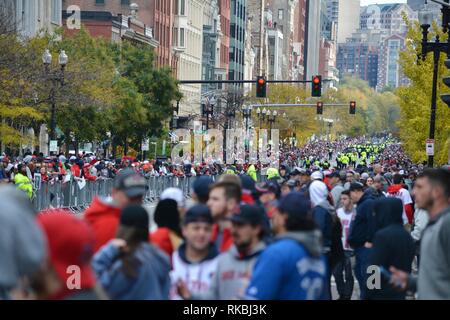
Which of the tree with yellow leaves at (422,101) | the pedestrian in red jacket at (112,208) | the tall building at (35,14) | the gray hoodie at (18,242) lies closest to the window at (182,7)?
the tall building at (35,14)

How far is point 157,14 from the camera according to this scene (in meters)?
104

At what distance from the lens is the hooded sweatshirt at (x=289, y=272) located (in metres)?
8.12

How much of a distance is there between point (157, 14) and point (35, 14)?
1409 inches

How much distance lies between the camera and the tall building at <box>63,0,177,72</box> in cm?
9894

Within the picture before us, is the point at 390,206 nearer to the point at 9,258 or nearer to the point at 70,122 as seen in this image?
the point at 9,258

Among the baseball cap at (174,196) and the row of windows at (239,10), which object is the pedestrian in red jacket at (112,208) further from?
the row of windows at (239,10)

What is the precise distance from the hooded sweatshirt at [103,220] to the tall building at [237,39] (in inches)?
5352

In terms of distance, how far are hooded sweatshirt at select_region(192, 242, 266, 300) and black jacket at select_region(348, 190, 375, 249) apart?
23.9 feet

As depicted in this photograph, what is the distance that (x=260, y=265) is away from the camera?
821 cm

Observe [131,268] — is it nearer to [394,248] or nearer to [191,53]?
[394,248]

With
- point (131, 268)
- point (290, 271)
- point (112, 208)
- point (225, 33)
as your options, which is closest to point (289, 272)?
point (290, 271)

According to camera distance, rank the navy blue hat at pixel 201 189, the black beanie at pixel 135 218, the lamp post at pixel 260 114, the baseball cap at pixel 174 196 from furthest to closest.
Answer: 1. the lamp post at pixel 260 114
2. the navy blue hat at pixel 201 189
3. the baseball cap at pixel 174 196
4. the black beanie at pixel 135 218

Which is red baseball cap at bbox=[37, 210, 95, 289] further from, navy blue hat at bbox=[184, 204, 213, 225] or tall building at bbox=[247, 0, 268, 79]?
tall building at bbox=[247, 0, 268, 79]
